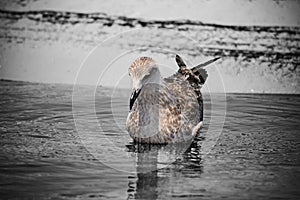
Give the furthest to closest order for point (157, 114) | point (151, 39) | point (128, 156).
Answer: point (151, 39), point (157, 114), point (128, 156)

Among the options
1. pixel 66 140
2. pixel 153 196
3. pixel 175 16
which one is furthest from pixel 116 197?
pixel 175 16

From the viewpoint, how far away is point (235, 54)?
8.97 m

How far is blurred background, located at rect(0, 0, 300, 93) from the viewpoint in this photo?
8.50 metres

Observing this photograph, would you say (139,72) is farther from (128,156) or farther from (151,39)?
(151,39)

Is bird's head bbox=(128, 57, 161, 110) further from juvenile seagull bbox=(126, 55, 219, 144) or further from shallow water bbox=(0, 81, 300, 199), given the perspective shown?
shallow water bbox=(0, 81, 300, 199)

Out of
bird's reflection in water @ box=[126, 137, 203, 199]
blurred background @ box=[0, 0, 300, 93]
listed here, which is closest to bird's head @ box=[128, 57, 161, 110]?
bird's reflection in water @ box=[126, 137, 203, 199]

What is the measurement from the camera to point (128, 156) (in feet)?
15.4

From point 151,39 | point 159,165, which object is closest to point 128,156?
point 159,165

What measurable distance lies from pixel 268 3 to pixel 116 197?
692 cm

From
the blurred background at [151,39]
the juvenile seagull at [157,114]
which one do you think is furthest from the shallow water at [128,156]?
the blurred background at [151,39]

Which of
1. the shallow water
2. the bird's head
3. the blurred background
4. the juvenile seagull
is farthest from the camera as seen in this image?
the blurred background

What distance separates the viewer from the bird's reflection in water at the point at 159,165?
12.7ft

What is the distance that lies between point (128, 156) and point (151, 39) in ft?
15.4

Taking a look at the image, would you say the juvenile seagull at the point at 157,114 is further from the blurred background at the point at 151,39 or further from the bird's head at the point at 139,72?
the blurred background at the point at 151,39
